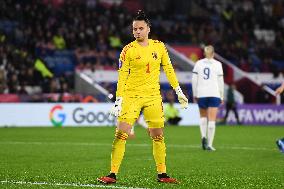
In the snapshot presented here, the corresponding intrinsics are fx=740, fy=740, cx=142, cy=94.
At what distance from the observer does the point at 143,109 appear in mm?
10539

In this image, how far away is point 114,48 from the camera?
36188 mm

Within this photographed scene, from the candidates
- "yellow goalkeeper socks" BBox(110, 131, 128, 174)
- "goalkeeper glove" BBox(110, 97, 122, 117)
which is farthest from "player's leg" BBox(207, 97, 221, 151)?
"goalkeeper glove" BBox(110, 97, 122, 117)

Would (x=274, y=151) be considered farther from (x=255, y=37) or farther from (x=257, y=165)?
(x=255, y=37)

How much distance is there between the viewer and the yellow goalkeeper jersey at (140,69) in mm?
10344

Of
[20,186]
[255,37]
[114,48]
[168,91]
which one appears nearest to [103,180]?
[20,186]

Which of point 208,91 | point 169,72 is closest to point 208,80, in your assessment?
point 208,91

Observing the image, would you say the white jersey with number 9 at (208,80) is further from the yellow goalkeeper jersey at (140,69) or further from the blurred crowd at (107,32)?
the blurred crowd at (107,32)

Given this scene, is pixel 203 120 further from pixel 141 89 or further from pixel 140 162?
pixel 141 89

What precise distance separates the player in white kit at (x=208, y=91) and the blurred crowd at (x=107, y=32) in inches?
530

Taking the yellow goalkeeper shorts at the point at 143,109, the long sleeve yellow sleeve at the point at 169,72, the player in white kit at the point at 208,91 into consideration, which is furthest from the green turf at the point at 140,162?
the long sleeve yellow sleeve at the point at 169,72

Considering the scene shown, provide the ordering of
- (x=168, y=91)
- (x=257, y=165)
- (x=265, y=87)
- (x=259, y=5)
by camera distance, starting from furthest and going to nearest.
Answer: (x=259, y=5)
(x=265, y=87)
(x=168, y=91)
(x=257, y=165)

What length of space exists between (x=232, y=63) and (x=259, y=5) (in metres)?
7.46

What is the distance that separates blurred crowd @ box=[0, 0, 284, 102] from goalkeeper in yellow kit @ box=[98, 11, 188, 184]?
1961 cm

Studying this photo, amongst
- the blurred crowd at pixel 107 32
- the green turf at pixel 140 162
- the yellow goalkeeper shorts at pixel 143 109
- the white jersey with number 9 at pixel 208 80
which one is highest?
the blurred crowd at pixel 107 32
